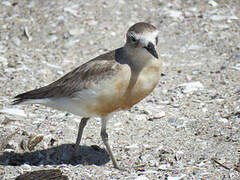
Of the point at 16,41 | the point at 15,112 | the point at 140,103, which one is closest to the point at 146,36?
the point at 140,103

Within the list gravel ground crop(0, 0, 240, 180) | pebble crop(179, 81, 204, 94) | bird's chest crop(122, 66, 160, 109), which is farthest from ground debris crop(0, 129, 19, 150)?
pebble crop(179, 81, 204, 94)

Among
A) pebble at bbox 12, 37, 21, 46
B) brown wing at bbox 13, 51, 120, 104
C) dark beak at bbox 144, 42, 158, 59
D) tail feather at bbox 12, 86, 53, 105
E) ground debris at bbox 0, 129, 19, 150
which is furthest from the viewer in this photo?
pebble at bbox 12, 37, 21, 46

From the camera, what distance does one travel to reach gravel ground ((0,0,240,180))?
5.30 metres

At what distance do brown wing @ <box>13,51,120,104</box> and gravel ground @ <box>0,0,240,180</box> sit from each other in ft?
2.60

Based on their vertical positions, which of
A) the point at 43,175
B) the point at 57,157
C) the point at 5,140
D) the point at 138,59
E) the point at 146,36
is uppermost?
the point at 146,36

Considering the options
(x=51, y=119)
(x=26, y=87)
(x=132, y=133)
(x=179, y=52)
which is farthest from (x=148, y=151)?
(x=179, y=52)

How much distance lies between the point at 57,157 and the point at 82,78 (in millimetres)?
1235

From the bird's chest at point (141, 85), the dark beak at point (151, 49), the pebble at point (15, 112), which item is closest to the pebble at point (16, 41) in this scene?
the pebble at point (15, 112)

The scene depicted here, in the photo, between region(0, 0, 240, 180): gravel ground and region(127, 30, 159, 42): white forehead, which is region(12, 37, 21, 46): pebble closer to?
region(0, 0, 240, 180): gravel ground

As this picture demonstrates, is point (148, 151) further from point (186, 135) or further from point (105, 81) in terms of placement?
point (105, 81)

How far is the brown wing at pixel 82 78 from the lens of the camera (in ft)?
16.0

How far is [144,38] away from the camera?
461 centimetres

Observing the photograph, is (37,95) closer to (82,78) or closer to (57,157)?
(82,78)

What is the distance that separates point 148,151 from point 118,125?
A: 32.8 inches
